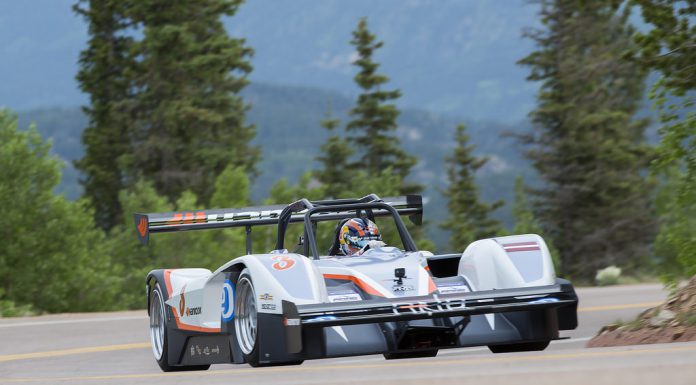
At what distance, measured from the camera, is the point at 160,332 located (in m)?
12.9

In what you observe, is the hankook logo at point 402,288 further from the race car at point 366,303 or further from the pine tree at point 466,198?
the pine tree at point 466,198

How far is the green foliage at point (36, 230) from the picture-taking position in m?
46.1

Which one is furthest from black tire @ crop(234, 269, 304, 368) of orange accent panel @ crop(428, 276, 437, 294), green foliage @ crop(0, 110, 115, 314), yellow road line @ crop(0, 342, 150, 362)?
green foliage @ crop(0, 110, 115, 314)

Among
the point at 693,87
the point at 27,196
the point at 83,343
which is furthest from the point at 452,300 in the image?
the point at 27,196

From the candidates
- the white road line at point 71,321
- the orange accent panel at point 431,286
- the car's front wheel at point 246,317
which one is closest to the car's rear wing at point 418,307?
the orange accent panel at point 431,286

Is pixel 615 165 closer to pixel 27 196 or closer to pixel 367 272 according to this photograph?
pixel 27 196

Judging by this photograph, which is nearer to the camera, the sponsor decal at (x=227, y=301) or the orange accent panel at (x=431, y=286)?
the orange accent panel at (x=431, y=286)

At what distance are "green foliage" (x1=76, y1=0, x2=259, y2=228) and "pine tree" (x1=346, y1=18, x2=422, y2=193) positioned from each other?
713 cm

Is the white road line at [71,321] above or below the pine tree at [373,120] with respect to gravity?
below

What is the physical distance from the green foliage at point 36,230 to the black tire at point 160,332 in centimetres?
3401

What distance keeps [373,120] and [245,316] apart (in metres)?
62.9

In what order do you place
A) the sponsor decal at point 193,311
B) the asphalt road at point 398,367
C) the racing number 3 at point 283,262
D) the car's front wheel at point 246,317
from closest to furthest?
1. the asphalt road at point 398,367
2. the racing number 3 at point 283,262
3. the car's front wheel at point 246,317
4. the sponsor decal at point 193,311

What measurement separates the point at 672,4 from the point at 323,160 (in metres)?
58.3

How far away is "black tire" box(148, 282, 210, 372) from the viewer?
12.4 m
